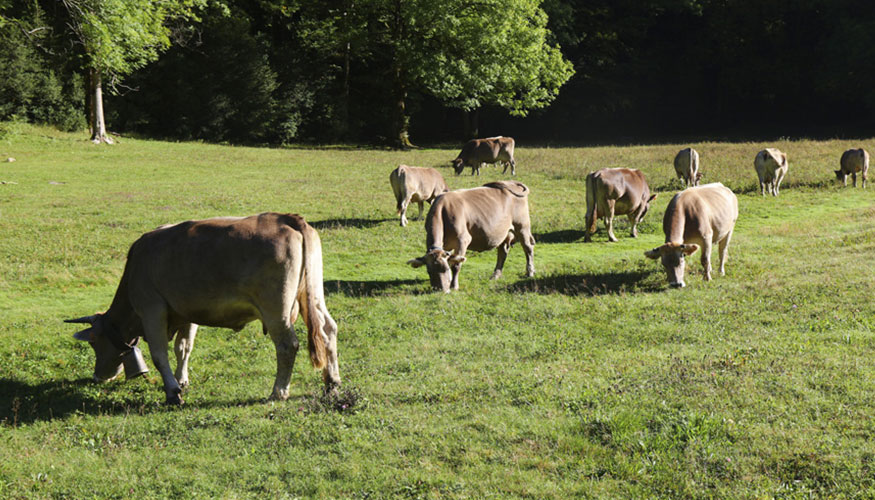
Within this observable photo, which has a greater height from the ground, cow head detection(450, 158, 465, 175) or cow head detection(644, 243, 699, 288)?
cow head detection(450, 158, 465, 175)

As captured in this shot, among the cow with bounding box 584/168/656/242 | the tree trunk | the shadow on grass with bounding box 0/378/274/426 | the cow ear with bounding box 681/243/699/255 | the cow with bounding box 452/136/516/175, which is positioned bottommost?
the shadow on grass with bounding box 0/378/274/426

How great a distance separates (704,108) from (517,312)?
63.2 metres

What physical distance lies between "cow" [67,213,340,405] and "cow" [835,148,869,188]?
79.9 ft

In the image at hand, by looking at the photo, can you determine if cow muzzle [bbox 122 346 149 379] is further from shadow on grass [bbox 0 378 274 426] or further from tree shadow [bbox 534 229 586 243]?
tree shadow [bbox 534 229 586 243]

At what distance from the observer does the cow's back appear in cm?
797

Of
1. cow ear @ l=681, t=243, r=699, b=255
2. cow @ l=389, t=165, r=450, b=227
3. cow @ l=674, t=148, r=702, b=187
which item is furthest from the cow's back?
cow @ l=674, t=148, r=702, b=187

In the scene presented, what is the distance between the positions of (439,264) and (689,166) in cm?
1592

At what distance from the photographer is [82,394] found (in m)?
8.81

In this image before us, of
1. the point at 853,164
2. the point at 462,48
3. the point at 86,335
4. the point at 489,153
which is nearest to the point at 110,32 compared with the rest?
the point at 489,153

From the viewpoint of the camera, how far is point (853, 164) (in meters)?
26.0

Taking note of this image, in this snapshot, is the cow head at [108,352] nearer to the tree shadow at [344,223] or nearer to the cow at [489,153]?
the tree shadow at [344,223]

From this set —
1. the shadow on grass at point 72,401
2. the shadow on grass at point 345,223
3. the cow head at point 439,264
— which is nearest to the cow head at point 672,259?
the cow head at point 439,264

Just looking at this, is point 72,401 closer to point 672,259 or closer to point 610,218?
point 672,259

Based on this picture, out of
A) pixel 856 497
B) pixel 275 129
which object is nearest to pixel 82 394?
pixel 856 497
